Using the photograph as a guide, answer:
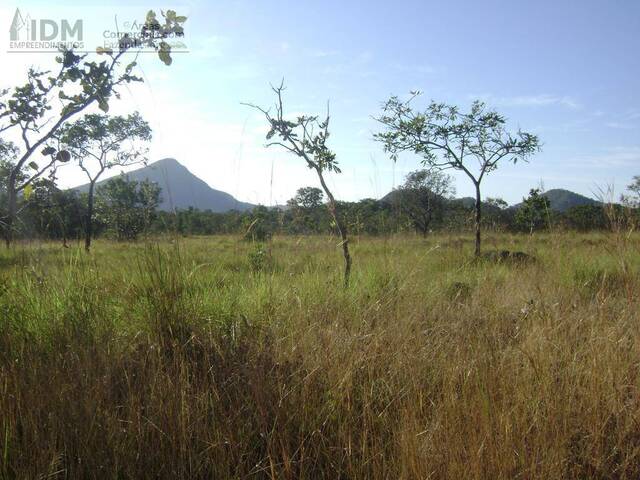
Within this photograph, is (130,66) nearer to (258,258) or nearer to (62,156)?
(62,156)

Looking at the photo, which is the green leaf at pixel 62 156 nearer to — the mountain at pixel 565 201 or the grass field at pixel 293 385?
the grass field at pixel 293 385

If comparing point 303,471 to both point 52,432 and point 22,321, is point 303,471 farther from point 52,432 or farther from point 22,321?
point 22,321

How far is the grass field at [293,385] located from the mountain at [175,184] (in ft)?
1.09

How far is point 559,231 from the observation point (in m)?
4.18

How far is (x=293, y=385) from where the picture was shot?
6.33 ft

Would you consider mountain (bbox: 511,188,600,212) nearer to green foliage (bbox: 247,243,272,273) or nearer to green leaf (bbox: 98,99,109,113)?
green foliage (bbox: 247,243,272,273)

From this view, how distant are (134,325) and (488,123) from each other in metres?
7.78

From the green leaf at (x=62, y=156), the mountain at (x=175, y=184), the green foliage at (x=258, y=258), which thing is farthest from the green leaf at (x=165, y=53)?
the green foliage at (x=258, y=258)

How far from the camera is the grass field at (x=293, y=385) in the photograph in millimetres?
1498

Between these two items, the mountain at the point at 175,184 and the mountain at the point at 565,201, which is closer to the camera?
the mountain at the point at 175,184

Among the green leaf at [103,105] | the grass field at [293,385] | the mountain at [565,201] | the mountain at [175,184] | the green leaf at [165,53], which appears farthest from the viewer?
the mountain at [565,201]

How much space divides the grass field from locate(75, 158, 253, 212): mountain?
1.09 ft

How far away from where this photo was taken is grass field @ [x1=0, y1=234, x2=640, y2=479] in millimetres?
1498

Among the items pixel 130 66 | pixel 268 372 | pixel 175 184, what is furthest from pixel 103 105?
pixel 268 372
